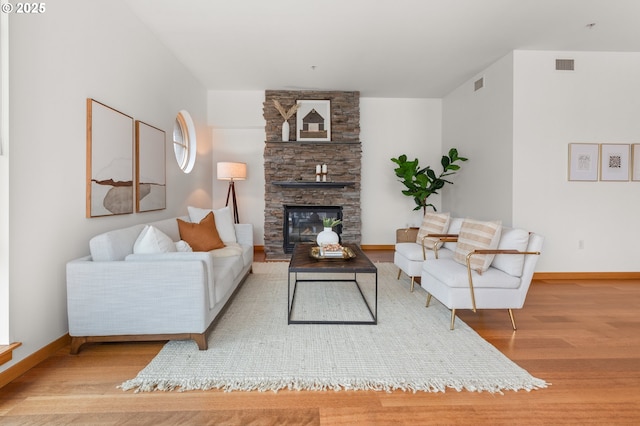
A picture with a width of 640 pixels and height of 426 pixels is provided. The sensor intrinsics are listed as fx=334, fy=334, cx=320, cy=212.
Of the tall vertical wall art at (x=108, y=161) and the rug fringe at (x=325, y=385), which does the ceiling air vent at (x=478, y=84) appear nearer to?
the rug fringe at (x=325, y=385)

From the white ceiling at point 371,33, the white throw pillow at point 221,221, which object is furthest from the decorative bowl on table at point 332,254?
the white ceiling at point 371,33

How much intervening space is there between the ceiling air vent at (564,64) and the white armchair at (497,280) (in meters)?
2.94

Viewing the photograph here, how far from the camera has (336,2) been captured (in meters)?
3.22

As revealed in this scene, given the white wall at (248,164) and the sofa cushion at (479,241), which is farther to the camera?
the white wall at (248,164)

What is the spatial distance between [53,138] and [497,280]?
140 inches

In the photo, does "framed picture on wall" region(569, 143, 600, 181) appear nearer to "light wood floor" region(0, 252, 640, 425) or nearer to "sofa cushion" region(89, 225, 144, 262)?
"light wood floor" region(0, 252, 640, 425)

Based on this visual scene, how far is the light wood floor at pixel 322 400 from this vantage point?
1696 millimetres

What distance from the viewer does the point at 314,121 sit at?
6129 millimetres

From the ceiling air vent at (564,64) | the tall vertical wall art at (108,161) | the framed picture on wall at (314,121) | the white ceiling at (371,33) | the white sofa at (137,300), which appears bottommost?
the white sofa at (137,300)

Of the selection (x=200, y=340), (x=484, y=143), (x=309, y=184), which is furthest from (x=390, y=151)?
(x=200, y=340)

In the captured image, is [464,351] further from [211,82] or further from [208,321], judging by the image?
[211,82]

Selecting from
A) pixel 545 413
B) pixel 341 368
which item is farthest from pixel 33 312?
pixel 545 413

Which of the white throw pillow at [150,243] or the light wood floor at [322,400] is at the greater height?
the white throw pillow at [150,243]

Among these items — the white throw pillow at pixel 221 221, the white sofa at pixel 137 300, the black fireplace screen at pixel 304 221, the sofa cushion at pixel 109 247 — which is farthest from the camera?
the black fireplace screen at pixel 304 221
